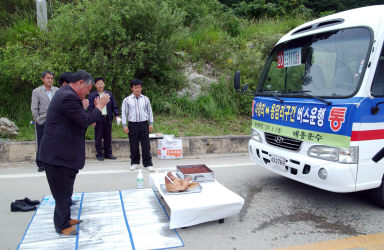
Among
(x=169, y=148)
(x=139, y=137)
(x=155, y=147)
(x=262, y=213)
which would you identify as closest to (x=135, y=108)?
(x=139, y=137)

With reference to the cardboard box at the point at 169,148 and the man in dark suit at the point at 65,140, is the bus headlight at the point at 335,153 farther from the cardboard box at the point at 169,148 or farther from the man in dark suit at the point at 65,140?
the cardboard box at the point at 169,148

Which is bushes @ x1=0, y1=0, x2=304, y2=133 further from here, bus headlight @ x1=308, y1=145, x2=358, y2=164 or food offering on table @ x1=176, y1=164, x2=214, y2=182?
bus headlight @ x1=308, y1=145, x2=358, y2=164

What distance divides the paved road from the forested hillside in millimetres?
3259

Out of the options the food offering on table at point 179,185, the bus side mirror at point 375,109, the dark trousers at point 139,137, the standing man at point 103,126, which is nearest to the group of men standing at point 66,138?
the food offering on table at point 179,185

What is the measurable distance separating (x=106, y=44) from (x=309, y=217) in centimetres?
734

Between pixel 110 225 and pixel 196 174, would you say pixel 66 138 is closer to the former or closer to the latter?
pixel 110 225

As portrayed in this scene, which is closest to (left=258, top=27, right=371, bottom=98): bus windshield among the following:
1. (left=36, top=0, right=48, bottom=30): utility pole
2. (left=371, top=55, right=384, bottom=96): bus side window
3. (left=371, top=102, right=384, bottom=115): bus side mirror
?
(left=371, top=55, right=384, bottom=96): bus side window

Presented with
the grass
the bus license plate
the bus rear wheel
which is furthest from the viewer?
the grass

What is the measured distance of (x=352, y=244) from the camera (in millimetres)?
3400

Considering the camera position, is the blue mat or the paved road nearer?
the blue mat

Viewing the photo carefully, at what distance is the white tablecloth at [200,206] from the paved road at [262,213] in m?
0.16

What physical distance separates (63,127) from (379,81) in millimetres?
3839

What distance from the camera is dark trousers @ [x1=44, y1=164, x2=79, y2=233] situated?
11.1ft

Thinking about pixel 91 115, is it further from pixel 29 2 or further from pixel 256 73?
pixel 29 2
